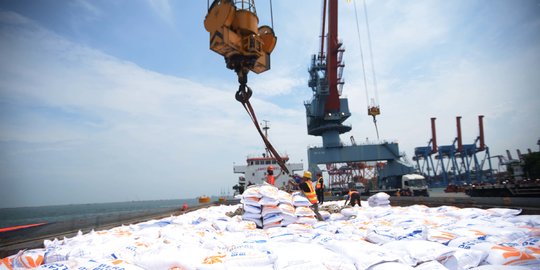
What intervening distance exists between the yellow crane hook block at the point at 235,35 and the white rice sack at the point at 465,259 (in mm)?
5232

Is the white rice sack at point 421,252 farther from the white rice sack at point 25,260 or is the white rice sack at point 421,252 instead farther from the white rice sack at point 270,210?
the white rice sack at point 25,260

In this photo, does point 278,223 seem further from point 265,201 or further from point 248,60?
point 248,60

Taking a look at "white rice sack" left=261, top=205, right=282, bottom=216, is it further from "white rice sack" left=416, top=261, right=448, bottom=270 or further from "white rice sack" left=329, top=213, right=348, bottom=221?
"white rice sack" left=416, top=261, right=448, bottom=270

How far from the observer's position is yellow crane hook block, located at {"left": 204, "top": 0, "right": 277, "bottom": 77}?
5.59m

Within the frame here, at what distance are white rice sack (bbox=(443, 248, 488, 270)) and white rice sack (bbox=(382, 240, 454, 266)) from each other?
0.12 feet

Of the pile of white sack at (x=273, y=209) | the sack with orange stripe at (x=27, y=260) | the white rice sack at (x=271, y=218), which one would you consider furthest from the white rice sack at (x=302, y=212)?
the sack with orange stripe at (x=27, y=260)

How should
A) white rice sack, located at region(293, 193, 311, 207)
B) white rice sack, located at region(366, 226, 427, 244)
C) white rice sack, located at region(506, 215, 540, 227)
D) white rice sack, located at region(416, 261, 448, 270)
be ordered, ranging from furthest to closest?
white rice sack, located at region(293, 193, 311, 207) → white rice sack, located at region(506, 215, 540, 227) → white rice sack, located at region(366, 226, 427, 244) → white rice sack, located at region(416, 261, 448, 270)

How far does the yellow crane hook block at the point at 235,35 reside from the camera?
220 inches

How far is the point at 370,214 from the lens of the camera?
5.13 meters

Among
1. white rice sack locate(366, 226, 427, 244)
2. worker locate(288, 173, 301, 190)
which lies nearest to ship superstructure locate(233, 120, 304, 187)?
worker locate(288, 173, 301, 190)

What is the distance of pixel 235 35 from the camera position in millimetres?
5809

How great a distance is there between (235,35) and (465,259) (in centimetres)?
554

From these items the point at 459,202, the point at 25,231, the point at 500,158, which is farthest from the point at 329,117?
the point at 500,158

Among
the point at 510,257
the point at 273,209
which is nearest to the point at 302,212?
the point at 273,209
